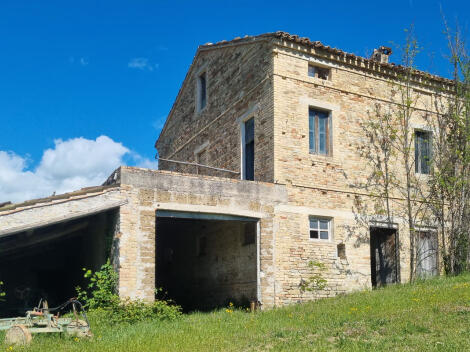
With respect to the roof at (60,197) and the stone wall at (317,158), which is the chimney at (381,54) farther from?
the roof at (60,197)

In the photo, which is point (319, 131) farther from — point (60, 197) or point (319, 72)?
point (60, 197)

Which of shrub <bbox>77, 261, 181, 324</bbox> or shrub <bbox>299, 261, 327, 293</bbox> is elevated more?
shrub <bbox>299, 261, 327, 293</bbox>

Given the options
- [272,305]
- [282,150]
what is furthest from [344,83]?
[272,305]

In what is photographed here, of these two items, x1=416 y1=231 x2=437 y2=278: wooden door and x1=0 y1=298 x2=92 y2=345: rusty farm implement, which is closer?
x1=0 y1=298 x2=92 y2=345: rusty farm implement

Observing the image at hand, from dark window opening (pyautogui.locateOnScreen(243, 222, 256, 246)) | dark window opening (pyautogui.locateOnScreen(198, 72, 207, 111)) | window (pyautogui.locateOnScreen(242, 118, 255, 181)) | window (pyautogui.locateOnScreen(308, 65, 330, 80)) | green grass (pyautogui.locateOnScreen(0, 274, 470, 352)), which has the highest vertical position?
dark window opening (pyautogui.locateOnScreen(198, 72, 207, 111))

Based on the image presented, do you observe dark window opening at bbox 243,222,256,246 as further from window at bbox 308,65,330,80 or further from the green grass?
window at bbox 308,65,330,80

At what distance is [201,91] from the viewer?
21219 mm

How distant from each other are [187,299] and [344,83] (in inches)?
354

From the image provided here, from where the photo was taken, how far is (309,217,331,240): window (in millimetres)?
15693

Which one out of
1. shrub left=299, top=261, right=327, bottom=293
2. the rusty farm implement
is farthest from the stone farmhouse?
the rusty farm implement

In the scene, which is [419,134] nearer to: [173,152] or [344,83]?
[344,83]

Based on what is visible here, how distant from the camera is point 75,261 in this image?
18531mm

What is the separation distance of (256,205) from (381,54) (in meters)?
7.64

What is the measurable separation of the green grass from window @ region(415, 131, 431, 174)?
17.8 feet
